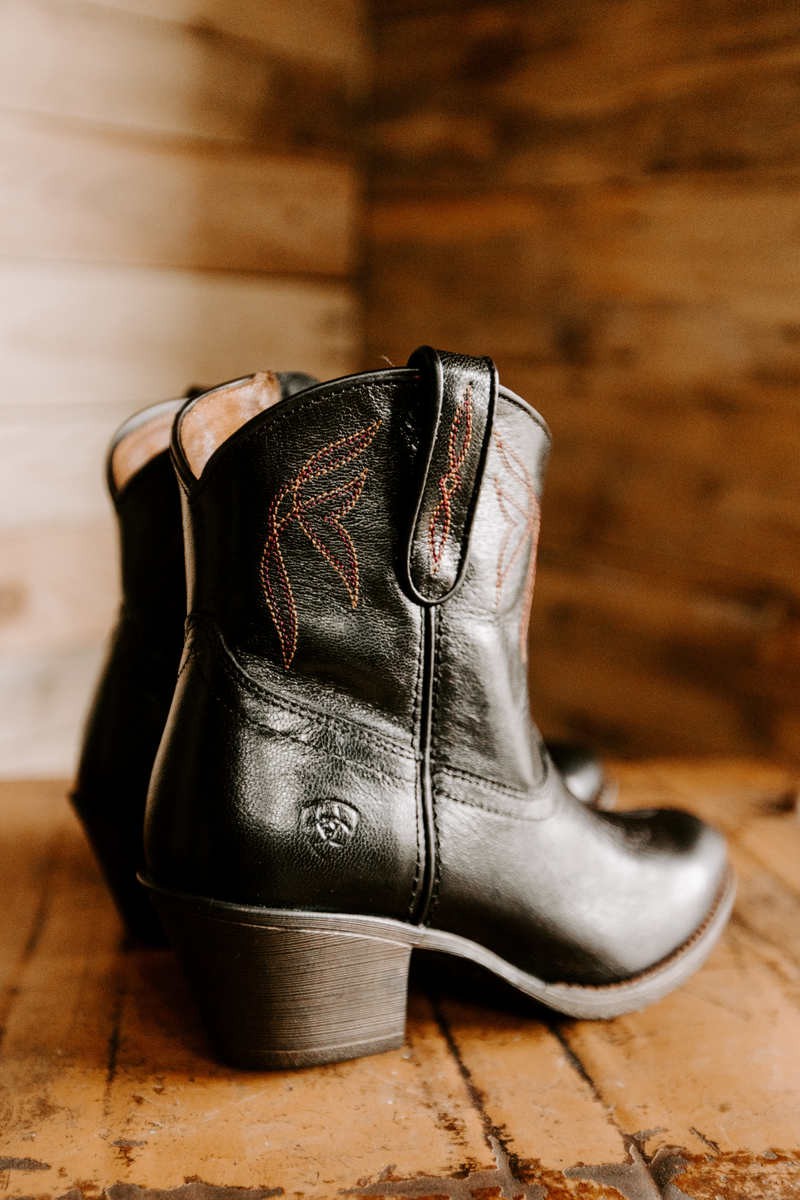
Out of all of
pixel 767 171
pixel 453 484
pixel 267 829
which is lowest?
pixel 267 829

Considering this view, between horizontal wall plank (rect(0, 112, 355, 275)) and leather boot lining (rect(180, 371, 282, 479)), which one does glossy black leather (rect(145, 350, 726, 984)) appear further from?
horizontal wall plank (rect(0, 112, 355, 275))

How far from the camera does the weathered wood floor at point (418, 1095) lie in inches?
20.1

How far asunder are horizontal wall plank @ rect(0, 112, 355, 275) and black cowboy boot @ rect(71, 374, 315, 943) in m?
0.89

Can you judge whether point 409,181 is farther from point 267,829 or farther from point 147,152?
point 267,829

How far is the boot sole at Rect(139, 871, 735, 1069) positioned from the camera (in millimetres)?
553

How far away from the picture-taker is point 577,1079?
0.60m

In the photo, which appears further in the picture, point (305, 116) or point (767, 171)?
point (305, 116)

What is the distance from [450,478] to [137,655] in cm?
29

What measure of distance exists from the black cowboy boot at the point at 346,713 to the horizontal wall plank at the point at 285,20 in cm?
121

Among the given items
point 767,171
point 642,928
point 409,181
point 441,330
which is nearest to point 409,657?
point 642,928

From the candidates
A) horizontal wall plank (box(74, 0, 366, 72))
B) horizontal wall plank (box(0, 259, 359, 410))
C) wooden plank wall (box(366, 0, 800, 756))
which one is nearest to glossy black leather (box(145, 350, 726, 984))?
wooden plank wall (box(366, 0, 800, 756))

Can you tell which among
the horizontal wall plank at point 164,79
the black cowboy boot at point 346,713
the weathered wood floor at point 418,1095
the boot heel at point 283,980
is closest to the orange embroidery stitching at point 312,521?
the black cowboy boot at point 346,713

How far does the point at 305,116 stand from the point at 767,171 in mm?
796

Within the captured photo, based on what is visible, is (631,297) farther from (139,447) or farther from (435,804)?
(435,804)
